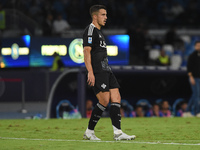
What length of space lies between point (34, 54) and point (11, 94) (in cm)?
249

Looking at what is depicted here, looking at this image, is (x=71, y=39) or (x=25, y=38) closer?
(x=71, y=39)

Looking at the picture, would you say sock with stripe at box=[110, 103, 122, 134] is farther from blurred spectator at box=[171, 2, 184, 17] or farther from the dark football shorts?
blurred spectator at box=[171, 2, 184, 17]

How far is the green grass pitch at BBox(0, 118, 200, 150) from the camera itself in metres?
6.98

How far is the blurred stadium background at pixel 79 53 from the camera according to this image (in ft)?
50.0

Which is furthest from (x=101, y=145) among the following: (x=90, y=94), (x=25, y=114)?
(x=25, y=114)

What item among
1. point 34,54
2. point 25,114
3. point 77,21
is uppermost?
point 77,21

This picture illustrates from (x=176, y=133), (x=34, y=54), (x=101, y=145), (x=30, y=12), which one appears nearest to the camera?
(x=101, y=145)

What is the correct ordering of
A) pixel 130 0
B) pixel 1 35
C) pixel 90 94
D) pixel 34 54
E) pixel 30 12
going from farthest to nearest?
pixel 130 0
pixel 30 12
pixel 1 35
pixel 34 54
pixel 90 94

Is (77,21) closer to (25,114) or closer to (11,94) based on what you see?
(11,94)

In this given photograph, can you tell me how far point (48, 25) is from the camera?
68.7 feet

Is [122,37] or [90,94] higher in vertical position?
[122,37]

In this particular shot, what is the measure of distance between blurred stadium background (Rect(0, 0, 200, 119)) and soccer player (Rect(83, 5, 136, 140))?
5.98m

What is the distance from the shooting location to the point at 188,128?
9.62 meters

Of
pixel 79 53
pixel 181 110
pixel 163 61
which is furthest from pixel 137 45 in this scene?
pixel 181 110
